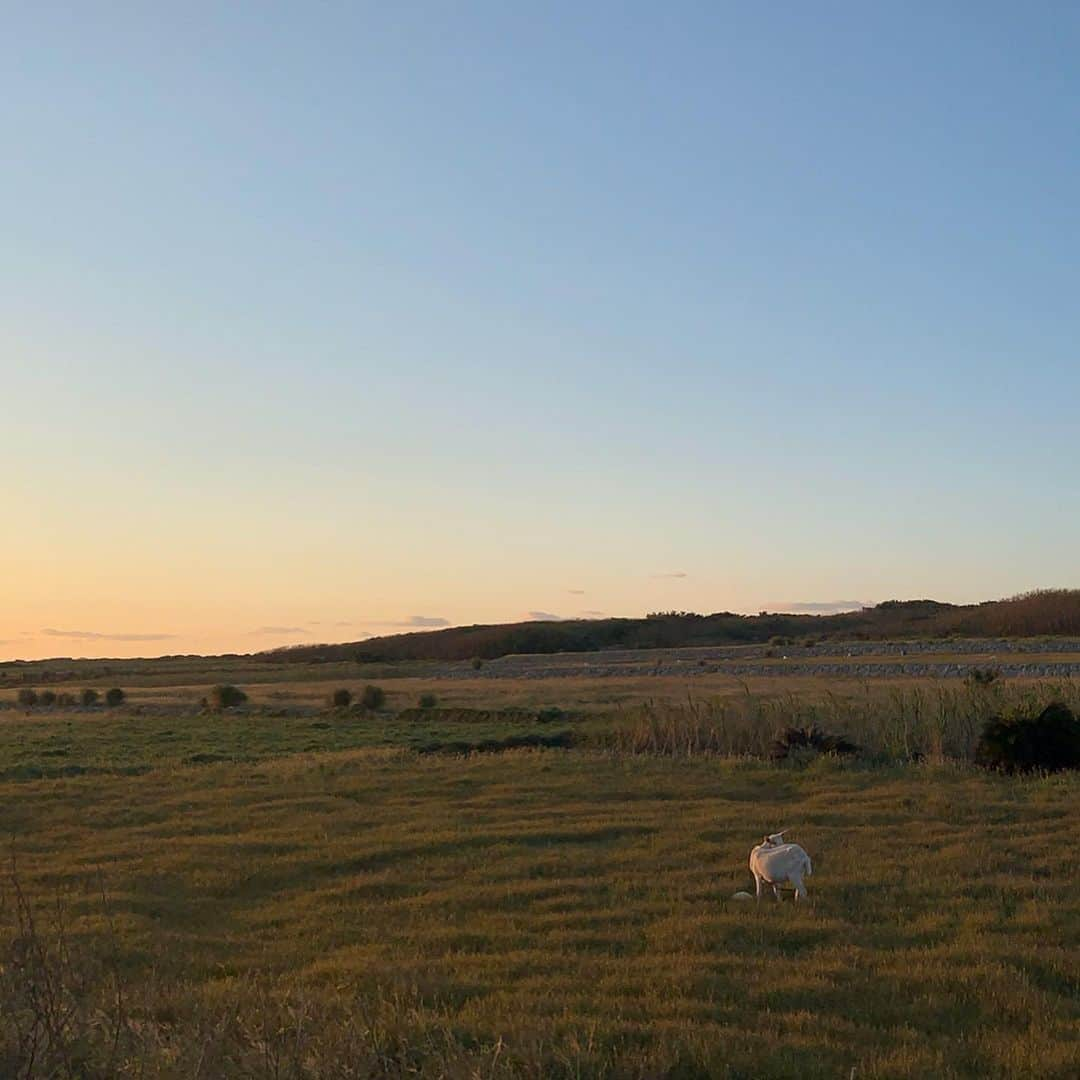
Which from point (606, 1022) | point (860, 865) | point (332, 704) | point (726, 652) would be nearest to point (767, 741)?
point (860, 865)

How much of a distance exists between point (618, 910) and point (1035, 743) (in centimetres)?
1212

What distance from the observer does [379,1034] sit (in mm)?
6715

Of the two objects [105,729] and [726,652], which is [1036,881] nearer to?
[105,729]

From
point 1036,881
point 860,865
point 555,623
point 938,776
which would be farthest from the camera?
point 555,623

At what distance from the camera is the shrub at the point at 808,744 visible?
2283 cm

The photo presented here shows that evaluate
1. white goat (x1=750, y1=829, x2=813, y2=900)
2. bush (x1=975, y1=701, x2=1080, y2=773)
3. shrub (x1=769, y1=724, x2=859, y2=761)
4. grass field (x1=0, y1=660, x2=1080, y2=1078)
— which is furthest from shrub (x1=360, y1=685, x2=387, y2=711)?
white goat (x1=750, y1=829, x2=813, y2=900)

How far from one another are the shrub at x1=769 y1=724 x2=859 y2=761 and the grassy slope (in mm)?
1501

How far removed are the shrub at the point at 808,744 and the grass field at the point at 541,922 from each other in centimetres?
81

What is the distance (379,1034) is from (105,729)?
35713mm

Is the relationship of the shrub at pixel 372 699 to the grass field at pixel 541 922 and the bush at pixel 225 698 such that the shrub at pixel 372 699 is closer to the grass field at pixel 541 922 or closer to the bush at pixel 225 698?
the bush at pixel 225 698

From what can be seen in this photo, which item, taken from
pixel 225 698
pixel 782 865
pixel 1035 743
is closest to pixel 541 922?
pixel 782 865

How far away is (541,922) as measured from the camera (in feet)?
35.1

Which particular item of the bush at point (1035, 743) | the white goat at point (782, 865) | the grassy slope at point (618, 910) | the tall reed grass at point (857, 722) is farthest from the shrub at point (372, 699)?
the white goat at point (782, 865)

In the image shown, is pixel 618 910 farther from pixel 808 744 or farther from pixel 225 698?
pixel 225 698
